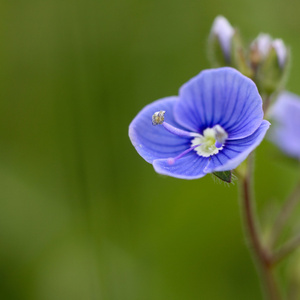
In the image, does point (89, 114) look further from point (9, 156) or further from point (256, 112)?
point (256, 112)

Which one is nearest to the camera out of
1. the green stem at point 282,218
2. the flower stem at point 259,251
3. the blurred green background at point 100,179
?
the flower stem at point 259,251

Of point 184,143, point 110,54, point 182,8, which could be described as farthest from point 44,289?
point 182,8

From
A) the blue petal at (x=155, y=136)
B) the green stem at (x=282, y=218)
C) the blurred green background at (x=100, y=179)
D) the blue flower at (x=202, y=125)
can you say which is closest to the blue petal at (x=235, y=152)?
the blue flower at (x=202, y=125)

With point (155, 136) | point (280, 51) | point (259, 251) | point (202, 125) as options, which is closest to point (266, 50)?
point (280, 51)

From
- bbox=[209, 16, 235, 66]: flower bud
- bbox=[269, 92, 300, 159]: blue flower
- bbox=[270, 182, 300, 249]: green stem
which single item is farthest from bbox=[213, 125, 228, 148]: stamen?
bbox=[269, 92, 300, 159]: blue flower

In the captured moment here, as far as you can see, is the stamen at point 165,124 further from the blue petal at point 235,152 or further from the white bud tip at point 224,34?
the white bud tip at point 224,34

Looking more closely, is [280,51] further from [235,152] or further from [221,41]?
[235,152]
